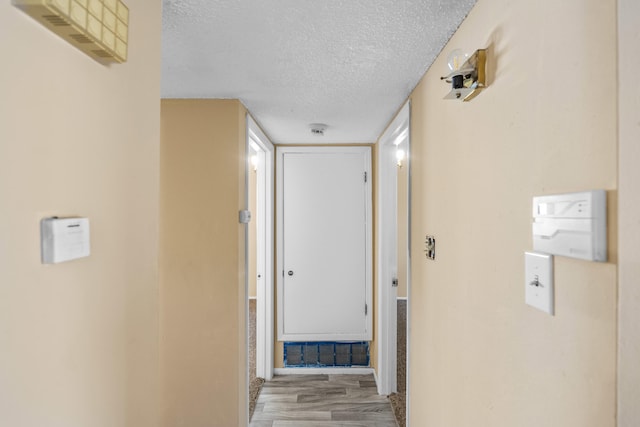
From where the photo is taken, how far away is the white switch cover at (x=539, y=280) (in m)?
0.79

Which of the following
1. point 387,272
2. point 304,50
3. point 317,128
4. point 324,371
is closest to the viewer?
point 304,50

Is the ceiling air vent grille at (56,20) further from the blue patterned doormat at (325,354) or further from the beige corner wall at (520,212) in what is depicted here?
the blue patterned doormat at (325,354)

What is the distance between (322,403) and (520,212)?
2610mm

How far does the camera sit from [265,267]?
132 inches

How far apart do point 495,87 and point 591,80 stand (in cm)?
40

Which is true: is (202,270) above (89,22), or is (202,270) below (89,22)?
below

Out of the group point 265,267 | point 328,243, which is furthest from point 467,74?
point 265,267

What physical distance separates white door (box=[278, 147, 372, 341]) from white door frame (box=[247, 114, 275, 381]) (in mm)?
129

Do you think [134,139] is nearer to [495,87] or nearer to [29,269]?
[29,269]

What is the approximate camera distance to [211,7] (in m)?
1.19

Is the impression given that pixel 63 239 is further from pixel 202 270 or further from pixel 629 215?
pixel 202 270

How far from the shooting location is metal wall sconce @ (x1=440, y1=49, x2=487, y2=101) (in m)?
1.09

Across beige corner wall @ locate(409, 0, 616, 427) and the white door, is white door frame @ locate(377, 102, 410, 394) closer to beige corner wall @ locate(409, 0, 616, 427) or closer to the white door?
the white door

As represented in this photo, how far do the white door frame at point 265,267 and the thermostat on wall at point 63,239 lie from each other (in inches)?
103
